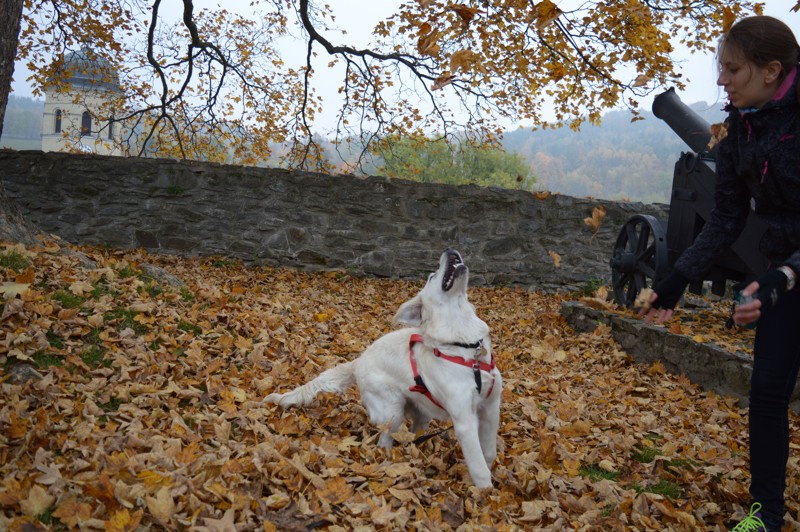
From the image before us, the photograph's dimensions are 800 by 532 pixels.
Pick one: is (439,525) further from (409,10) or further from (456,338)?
(409,10)

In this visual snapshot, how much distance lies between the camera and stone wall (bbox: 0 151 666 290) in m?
8.92

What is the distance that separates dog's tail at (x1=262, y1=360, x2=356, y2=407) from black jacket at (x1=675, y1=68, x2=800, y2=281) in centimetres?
196

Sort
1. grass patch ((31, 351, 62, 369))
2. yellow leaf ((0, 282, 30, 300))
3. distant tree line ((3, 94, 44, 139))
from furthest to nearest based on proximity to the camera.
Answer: distant tree line ((3, 94, 44, 139)) → yellow leaf ((0, 282, 30, 300)) → grass patch ((31, 351, 62, 369))

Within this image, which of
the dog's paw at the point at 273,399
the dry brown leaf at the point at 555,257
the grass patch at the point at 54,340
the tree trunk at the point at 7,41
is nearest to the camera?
the dog's paw at the point at 273,399

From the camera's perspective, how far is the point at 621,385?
5160 millimetres

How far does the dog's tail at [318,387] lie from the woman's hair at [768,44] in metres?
2.50

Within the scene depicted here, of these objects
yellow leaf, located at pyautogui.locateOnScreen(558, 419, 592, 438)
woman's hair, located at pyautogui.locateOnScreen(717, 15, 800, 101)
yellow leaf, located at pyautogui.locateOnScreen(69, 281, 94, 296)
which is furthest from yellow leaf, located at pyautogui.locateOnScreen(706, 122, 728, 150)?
yellow leaf, located at pyautogui.locateOnScreen(69, 281, 94, 296)

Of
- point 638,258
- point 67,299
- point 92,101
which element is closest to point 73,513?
point 67,299

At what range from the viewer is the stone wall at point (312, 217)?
8922 mm

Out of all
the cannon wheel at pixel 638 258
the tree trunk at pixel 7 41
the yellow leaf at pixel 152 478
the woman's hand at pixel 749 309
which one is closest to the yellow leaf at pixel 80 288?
the tree trunk at pixel 7 41

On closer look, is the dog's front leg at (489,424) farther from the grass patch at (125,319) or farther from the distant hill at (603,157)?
the distant hill at (603,157)

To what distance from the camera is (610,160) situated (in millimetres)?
105062

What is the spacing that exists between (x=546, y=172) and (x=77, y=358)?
101 metres

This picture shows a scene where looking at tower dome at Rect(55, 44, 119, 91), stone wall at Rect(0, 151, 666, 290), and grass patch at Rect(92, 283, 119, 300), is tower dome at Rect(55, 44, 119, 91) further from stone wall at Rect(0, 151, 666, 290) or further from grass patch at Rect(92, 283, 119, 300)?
grass patch at Rect(92, 283, 119, 300)
